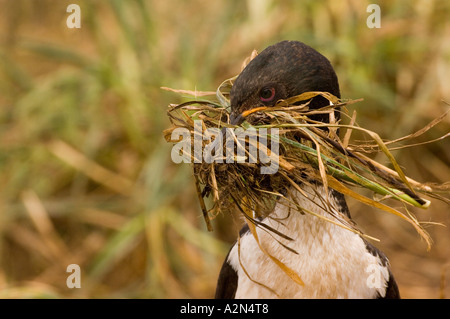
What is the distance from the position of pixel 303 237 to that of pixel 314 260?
0.27ft

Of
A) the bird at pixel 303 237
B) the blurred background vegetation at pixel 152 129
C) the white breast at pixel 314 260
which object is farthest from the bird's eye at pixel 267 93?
the blurred background vegetation at pixel 152 129

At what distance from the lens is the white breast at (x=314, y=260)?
189cm

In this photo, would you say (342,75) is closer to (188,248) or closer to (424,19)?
→ (424,19)

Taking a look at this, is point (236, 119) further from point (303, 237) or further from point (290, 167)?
point (303, 237)

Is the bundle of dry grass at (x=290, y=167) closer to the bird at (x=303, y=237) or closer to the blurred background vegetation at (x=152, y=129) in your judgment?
the bird at (x=303, y=237)

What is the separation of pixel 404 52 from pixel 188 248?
5.98 ft

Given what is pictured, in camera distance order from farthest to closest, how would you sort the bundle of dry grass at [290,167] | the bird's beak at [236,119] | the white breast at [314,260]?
the white breast at [314,260] < the bird's beak at [236,119] < the bundle of dry grass at [290,167]

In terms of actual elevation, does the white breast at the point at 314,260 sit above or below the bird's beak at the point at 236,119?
below

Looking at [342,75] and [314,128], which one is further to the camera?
[342,75]

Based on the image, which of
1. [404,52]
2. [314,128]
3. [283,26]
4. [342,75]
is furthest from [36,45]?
[314,128]

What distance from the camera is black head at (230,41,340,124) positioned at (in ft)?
5.90

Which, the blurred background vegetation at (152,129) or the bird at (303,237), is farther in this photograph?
the blurred background vegetation at (152,129)

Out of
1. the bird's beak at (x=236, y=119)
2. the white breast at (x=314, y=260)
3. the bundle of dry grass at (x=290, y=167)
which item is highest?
the bird's beak at (x=236, y=119)

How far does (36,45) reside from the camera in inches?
157
